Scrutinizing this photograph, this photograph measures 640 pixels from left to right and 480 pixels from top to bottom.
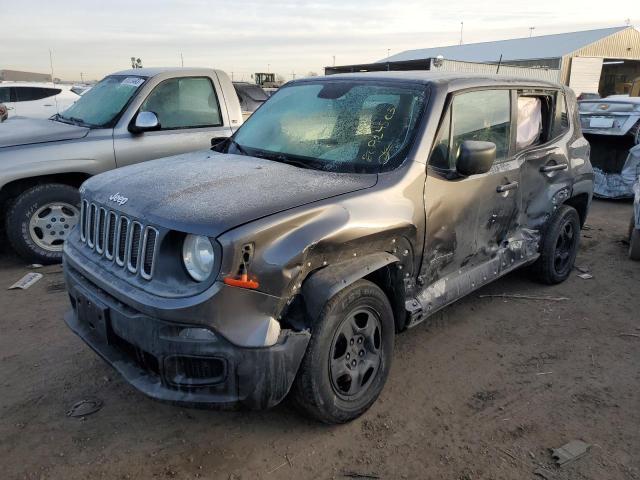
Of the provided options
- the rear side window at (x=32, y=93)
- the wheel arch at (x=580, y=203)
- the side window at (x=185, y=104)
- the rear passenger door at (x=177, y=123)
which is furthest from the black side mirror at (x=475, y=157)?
the rear side window at (x=32, y=93)

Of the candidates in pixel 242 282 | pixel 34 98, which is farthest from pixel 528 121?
pixel 34 98

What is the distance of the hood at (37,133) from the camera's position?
16.7 feet

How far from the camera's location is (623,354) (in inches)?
148

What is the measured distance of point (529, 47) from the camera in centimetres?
3978

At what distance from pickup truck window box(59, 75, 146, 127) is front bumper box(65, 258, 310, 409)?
145 inches

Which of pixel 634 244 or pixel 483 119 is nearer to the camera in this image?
pixel 483 119

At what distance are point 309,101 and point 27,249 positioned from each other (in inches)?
136

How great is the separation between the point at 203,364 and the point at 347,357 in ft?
2.71

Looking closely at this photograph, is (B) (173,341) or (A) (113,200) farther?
(A) (113,200)

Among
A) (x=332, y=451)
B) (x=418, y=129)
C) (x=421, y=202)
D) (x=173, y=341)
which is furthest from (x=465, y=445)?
(x=418, y=129)

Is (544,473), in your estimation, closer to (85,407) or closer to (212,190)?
(212,190)

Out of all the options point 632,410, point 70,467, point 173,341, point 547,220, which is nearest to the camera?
point 173,341

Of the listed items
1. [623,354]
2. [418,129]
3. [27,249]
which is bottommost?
[623,354]

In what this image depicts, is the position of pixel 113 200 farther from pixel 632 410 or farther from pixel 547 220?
pixel 547 220
